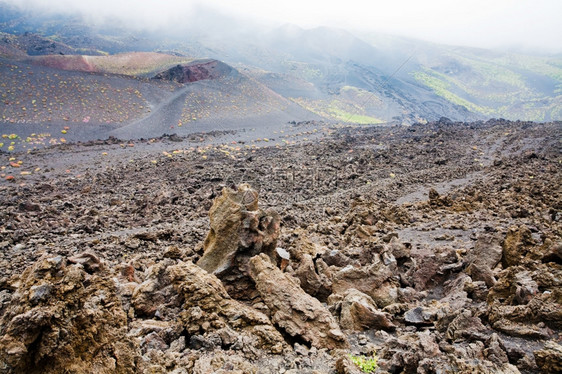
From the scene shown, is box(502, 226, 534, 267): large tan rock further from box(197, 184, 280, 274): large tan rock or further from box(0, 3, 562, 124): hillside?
box(0, 3, 562, 124): hillside

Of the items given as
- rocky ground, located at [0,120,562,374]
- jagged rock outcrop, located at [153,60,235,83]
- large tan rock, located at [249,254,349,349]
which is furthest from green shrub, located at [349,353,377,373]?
jagged rock outcrop, located at [153,60,235,83]

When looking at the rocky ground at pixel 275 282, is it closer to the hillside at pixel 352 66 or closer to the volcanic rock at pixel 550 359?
the volcanic rock at pixel 550 359

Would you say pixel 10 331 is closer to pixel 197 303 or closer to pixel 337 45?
pixel 197 303

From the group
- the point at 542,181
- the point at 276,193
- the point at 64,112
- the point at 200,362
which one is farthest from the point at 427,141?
the point at 64,112

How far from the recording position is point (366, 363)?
8.41 ft

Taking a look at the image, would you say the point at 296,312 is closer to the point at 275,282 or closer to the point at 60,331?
the point at 275,282

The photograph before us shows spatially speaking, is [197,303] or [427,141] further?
[427,141]

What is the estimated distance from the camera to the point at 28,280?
2.10 m

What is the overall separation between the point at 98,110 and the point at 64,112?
2.42 metres

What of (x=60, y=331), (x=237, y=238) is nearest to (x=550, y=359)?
(x=60, y=331)

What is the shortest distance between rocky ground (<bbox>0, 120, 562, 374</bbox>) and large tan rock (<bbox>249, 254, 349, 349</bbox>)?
0.05 feet

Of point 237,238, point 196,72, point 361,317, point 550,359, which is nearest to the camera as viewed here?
point 550,359

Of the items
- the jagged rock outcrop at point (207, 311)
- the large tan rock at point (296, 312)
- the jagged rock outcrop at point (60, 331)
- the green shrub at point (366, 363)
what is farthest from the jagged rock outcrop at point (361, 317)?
the jagged rock outcrop at point (60, 331)

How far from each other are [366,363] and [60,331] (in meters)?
2.07
